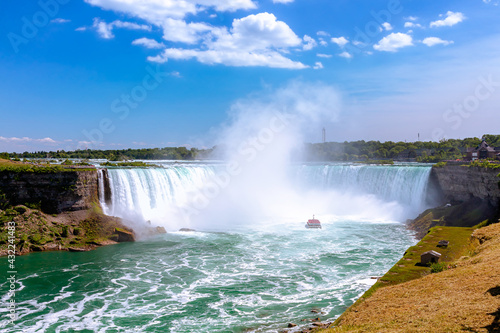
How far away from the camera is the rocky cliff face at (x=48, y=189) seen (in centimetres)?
2678

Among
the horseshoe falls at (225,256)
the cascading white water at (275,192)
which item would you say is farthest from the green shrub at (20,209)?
the cascading white water at (275,192)

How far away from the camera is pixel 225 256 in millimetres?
23156

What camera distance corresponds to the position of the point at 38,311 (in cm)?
1541

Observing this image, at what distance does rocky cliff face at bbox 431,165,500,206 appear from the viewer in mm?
28141

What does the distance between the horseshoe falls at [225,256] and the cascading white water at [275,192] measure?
123 mm

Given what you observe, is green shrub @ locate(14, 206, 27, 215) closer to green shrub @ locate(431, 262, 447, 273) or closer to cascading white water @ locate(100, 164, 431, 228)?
cascading white water @ locate(100, 164, 431, 228)

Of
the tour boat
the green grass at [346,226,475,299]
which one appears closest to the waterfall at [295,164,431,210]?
the tour boat

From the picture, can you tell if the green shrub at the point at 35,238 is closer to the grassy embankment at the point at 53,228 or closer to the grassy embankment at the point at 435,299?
the grassy embankment at the point at 53,228

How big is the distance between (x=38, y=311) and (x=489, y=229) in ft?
73.2

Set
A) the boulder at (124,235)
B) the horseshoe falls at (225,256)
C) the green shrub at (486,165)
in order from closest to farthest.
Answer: the horseshoe falls at (225,256) → the boulder at (124,235) → the green shrub at (486,165)

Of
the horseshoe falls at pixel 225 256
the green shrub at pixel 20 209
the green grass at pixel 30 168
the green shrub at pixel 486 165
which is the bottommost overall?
the horseshoe falls at pixel 225 256

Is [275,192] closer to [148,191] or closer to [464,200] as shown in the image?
[148,191]

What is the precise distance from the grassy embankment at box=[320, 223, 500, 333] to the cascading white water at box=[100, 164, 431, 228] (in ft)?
75.7

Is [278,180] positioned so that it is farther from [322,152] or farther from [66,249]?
[322,152]
